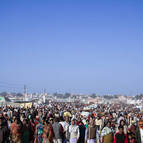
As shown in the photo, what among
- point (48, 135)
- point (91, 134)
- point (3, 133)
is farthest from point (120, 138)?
point (3, 133)

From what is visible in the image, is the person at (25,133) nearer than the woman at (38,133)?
Yes

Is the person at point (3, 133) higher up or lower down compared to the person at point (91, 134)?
higher up

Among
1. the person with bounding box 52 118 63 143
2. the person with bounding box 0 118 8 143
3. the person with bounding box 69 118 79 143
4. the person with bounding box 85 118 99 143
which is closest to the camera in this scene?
the person with bounding box 0 118 8 143

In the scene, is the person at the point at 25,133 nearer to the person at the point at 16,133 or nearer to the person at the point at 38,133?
the person at the point at 16,133

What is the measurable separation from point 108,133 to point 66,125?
5.92 ft

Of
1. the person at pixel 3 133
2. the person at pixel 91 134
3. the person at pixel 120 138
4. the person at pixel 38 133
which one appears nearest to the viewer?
the person at pixel 120 138

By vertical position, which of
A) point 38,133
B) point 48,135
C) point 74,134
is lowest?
point 74,134

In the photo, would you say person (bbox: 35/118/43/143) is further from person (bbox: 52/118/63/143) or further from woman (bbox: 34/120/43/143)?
person (bbox: 52/118/63/143)

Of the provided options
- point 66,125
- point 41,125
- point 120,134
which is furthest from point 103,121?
point 120,134

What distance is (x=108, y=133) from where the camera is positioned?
11672 mm

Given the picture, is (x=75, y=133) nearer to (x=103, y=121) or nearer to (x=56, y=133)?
(x=56, y=133)

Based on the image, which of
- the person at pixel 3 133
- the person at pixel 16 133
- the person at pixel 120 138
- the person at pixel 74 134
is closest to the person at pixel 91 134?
the person at pixel 74 134

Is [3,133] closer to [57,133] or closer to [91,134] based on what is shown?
[57,133]

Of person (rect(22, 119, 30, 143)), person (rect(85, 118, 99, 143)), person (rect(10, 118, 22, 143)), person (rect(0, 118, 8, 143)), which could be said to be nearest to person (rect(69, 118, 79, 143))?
person (rect(85, 118, 99, 143))
